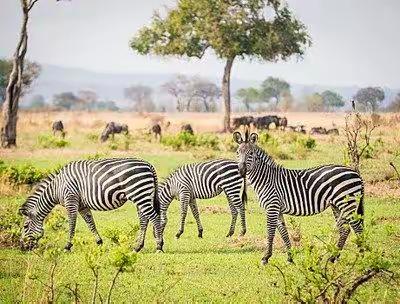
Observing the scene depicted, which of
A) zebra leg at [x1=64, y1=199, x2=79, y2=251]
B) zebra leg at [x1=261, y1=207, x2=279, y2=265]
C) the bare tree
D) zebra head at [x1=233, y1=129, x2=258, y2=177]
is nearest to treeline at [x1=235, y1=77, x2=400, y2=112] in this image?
the bare tree

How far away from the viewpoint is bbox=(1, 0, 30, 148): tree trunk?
784 inches

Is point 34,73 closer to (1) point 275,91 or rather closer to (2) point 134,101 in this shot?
(1) point 275,91

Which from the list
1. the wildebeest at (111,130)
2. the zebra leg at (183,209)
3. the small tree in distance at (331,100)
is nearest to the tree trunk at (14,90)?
the wildebeest at (111,130)

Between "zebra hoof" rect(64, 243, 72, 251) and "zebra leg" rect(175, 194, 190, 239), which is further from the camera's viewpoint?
"zebra leg" rect(175, 194, 190, 239)

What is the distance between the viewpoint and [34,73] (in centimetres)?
3612

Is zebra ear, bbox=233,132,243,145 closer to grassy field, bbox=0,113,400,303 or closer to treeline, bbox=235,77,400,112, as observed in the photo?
grassy field, bbox=0,113,400,303

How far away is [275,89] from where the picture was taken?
52156 millimetres

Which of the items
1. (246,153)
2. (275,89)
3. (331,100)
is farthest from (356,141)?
(275,89)

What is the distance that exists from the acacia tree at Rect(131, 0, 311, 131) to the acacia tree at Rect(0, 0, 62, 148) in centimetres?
846

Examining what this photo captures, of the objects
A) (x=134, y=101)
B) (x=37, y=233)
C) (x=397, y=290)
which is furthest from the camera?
(x=134, y=101)

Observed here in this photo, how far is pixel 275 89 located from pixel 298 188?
44.4 m

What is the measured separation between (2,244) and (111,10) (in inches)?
358

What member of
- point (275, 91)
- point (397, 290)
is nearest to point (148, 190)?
point (397, 290)

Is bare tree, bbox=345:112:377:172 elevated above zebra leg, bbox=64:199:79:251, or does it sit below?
above
